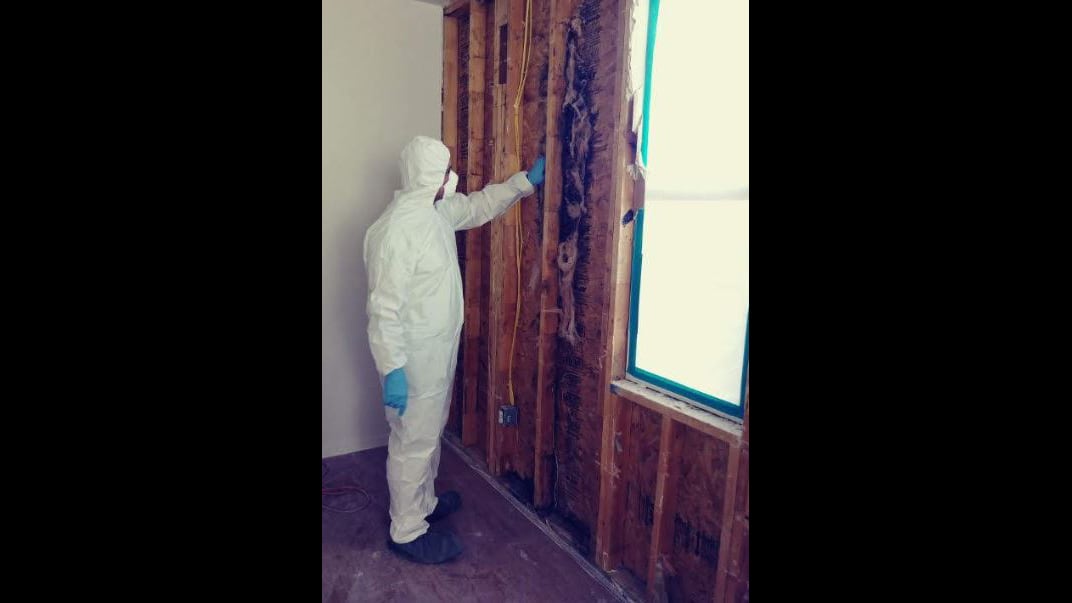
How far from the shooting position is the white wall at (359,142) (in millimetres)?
2939

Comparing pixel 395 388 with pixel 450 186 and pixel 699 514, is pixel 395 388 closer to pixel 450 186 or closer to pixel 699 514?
pixel 450 186

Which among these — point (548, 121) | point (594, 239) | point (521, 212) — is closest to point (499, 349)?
point (521, 212)

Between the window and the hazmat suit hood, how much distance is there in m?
0.90

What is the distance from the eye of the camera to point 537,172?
245 centimetres

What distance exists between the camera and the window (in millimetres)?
1594

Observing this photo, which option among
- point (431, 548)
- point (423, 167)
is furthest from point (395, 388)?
point (423, 167)

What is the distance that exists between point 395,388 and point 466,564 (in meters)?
0.76

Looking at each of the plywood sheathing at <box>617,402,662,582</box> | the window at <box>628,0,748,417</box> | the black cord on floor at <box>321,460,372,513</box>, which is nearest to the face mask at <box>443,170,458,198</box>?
the window at <box>628,0,748,417</box>

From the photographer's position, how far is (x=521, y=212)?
8.82 ft

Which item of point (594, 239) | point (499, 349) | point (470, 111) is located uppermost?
point (470, 111)

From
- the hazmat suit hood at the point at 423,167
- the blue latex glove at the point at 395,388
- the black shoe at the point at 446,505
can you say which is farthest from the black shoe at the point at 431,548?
the hazmat suit hood at the point at 423,167
